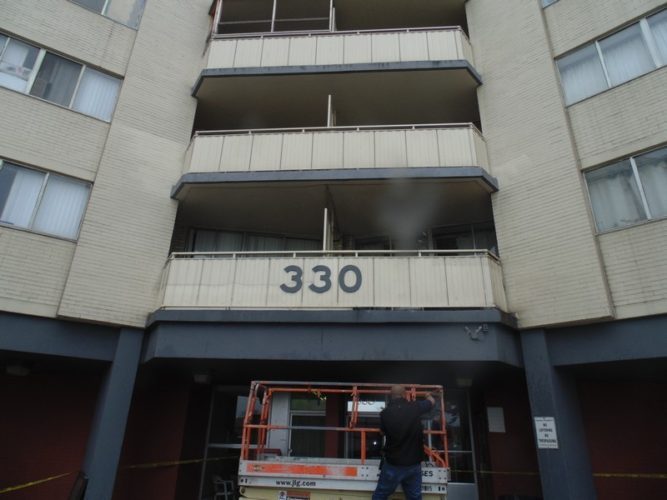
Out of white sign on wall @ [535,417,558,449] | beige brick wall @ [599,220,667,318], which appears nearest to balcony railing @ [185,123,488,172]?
beige brick wall @ [599,220,667,318]

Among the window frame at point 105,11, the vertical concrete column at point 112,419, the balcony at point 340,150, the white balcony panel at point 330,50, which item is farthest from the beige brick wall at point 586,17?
the vertical concrete column at point 112,419

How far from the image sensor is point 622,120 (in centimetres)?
888

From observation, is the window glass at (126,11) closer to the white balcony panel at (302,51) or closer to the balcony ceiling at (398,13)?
the white balcony panel at (302,51)

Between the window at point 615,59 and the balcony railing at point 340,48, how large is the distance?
2575 mm

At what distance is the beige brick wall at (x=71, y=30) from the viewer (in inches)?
402

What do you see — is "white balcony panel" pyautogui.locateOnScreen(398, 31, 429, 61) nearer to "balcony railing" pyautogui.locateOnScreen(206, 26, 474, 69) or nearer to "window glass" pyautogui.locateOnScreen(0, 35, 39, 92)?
"balcony railing" pyautogui.locateOnScreen(206, 26, 474, 69)

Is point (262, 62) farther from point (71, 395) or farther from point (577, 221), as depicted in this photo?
point (71, 395)

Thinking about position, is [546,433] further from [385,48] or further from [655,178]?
[385,48]

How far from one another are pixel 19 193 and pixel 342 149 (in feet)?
22.6

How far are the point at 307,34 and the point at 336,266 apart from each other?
6709 millimetres

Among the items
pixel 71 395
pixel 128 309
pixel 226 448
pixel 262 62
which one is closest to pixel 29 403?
pixel 71 395

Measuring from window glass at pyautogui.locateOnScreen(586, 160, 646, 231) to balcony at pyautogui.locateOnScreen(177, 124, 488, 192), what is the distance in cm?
232

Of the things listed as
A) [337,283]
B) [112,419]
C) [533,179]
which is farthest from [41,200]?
[533,179]

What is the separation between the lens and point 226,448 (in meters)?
11.9
